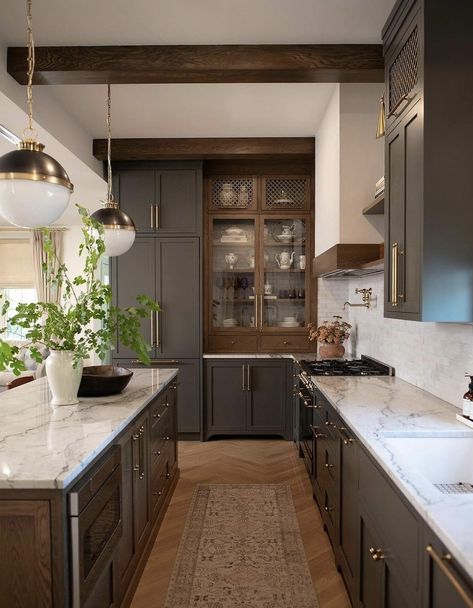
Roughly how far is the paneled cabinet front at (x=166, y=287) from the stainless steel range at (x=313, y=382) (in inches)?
54.3

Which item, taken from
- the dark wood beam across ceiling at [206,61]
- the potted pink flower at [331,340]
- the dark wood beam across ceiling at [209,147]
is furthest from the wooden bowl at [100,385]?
the dark wood beam across ceiling at [209,147]

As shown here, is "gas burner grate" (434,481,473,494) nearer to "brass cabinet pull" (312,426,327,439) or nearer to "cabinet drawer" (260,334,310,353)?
"brass cabinet pull" (312,426,327,439)

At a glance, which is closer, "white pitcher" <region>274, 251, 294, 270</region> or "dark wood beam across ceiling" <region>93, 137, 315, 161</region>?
"dark wood beam across ceiling" <region>93, 137, 315, 161</region>

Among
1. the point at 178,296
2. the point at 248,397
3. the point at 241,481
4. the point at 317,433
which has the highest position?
the point at 178,296

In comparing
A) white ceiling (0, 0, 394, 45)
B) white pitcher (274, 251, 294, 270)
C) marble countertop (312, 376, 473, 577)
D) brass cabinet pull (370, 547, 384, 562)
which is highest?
white ceiling (0, 0, 394, 45)

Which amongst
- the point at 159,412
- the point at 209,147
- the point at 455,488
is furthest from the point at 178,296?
Result: the point at 455,488

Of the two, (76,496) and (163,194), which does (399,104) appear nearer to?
(76,496)

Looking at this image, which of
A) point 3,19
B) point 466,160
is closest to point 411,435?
point 466,160

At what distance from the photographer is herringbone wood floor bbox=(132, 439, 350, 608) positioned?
7.63 feet

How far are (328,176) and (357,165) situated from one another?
1.53 feet

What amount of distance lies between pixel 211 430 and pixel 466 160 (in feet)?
11.9

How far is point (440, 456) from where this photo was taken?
5.91 ft

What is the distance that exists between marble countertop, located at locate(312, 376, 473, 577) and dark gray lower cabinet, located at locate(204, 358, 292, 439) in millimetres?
1638

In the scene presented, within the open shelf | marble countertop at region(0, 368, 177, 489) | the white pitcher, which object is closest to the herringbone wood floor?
marble countertop at region(0, 368, 177, 489)
